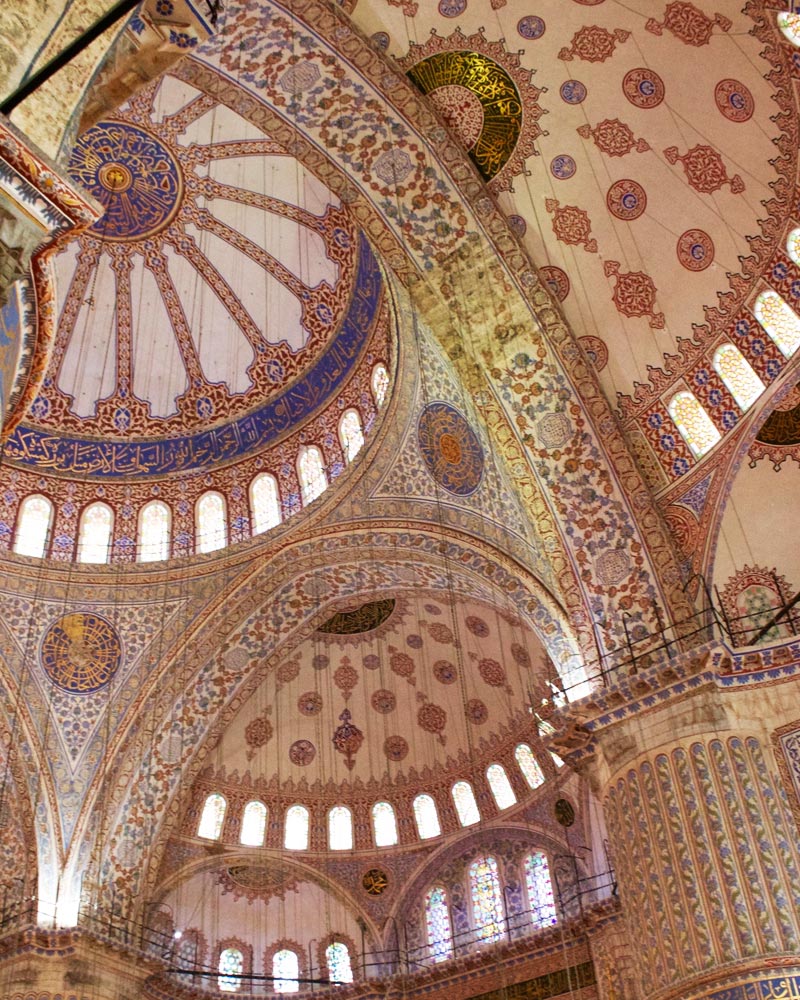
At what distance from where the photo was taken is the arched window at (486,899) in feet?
43.8

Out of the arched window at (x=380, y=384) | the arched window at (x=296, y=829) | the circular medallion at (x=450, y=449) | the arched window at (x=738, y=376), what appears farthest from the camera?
the arched window at (x=296, y=829)

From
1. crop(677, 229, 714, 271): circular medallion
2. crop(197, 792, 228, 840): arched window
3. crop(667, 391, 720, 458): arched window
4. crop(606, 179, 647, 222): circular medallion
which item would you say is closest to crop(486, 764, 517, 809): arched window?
crop(197, 792, 228, 840): arched window

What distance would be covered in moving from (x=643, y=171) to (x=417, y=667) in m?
7.59

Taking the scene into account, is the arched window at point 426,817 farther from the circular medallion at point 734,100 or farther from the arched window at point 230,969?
the circular medallion at point 734,100

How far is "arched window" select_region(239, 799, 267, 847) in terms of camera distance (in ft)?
47.1

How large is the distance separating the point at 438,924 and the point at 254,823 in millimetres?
2790

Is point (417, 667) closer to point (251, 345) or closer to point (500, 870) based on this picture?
point (500, 870)

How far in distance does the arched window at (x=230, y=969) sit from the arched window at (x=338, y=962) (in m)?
1.14

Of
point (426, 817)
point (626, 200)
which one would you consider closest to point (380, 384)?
point (626, 200)

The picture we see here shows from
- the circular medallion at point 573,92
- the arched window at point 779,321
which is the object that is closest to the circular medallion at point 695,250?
the arched window at point 779,321

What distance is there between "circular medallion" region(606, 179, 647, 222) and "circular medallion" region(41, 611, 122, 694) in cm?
766

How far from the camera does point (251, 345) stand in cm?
1391

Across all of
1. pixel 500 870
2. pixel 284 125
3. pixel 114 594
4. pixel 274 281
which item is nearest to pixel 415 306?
pixel 284 125

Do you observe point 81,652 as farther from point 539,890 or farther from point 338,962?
point 539,890
